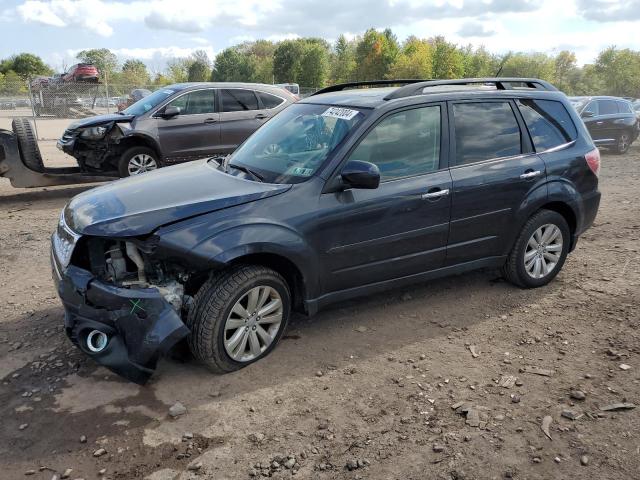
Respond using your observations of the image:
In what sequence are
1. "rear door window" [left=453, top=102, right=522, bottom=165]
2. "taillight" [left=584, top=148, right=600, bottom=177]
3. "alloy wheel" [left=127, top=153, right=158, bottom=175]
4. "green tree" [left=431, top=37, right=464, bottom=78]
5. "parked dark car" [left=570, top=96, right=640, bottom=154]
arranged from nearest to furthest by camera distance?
"rear door window" [left=453, top=102, right=522, bottom=165] < "taillight" [left=584, top=148, right=600, bottom=177] < "alloy wheel" [left=127, top=153, right=158, bottom=175] < "parked dark car" [left=570, top=96, right=640, bottom=154] < "green tree" [left=431, top=37, right=464, bottom=78]

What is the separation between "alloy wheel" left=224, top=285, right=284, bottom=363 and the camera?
11.6 ft

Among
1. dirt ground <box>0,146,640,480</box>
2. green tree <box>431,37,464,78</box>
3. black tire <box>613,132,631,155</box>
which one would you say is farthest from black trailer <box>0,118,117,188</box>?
green tree <box>431,37,464,78</box>

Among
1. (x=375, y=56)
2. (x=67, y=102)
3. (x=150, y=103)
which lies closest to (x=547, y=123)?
(x=150, y=103)

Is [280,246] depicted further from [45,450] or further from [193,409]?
[45,450]

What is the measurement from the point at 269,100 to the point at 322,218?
22.3 feet

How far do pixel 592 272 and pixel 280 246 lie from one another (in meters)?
3.62

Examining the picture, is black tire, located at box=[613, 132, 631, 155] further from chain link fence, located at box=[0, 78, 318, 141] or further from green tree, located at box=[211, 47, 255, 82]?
green tree, located at box=[211, 47, 255, 82]

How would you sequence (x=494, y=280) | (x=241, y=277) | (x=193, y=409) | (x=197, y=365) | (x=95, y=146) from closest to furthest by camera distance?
(x=193, y=409) < (x=241, y=277) < (x=197, y=365) < (x=494, y=280) < (x=95, y=146)

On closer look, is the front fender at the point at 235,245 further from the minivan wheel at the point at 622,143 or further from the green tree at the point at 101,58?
the green tree at the point at 101,58

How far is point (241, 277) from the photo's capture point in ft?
11.5

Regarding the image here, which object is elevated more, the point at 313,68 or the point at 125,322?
the point at 313,68

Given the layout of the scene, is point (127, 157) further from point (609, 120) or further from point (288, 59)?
Result: point (288, 59)

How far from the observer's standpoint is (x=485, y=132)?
454 centimetres

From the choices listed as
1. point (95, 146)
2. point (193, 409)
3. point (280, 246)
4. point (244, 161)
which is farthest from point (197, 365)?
point (95, 146)
